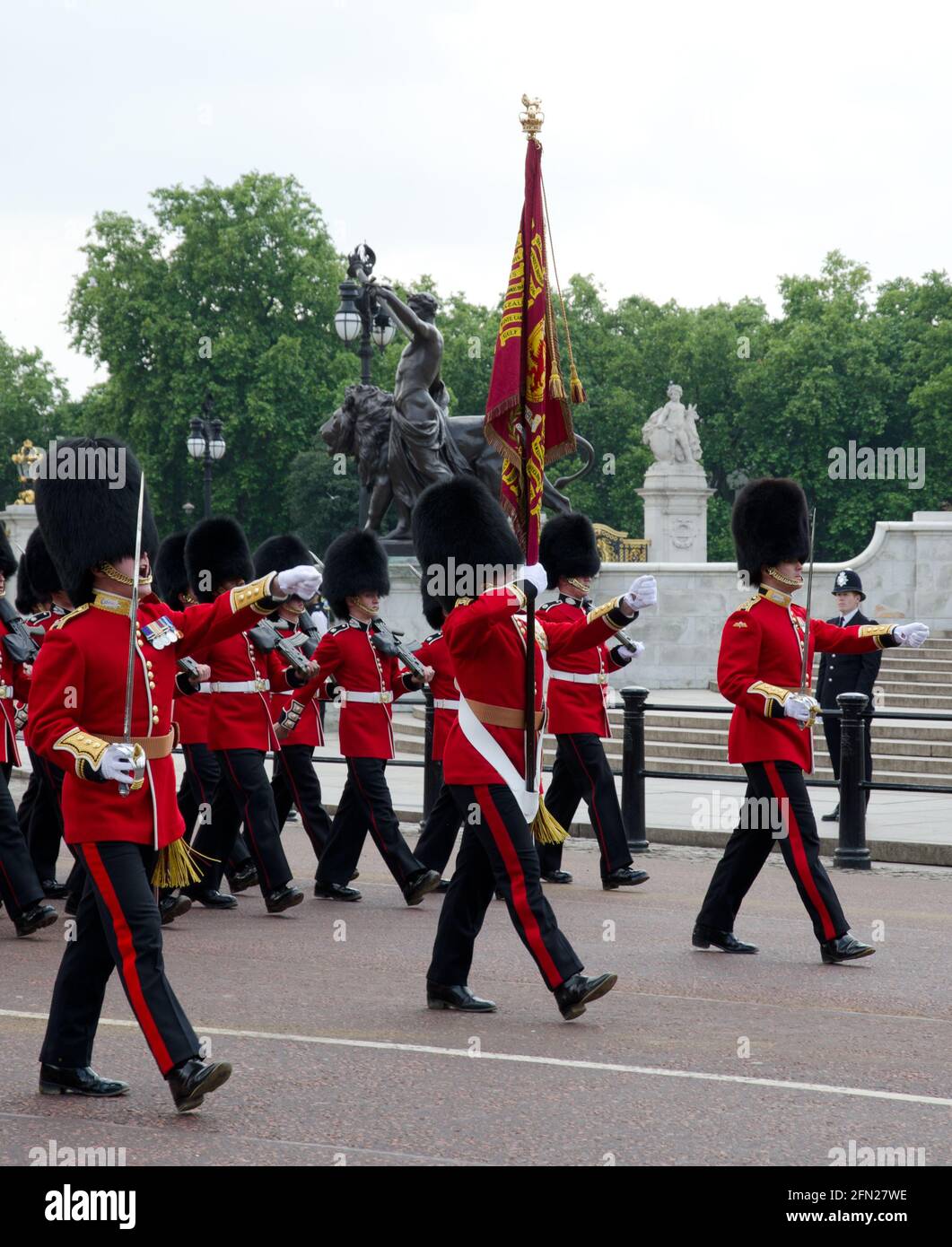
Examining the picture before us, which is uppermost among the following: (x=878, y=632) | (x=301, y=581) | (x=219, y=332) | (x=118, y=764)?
(x=219, y=332)

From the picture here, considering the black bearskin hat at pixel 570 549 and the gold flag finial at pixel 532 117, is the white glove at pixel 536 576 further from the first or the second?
the black bearskin hat at pixel 570 549

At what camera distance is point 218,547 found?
925cm

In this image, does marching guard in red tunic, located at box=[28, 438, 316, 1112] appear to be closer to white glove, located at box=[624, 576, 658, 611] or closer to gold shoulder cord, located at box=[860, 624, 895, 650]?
white glove, located at box=[624, 576, 658, 611]

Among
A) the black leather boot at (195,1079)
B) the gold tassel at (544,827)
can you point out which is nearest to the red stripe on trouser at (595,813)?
the gold tassel at (544,827)

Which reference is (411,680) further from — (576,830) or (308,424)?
(308,424)

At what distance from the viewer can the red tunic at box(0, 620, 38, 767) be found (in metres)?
8.90

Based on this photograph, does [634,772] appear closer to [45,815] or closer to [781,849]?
[45,815]

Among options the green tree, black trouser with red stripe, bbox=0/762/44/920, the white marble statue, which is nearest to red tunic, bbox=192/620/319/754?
black trouser with red stripe, bbox=0/762/44/920

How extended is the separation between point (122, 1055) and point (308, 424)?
46164mm

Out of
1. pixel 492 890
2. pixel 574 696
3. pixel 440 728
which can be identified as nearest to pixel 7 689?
pixel 440 728

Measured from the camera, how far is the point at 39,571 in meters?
10.5

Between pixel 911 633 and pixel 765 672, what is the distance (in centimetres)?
61

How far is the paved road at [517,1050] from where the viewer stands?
4785 mm
